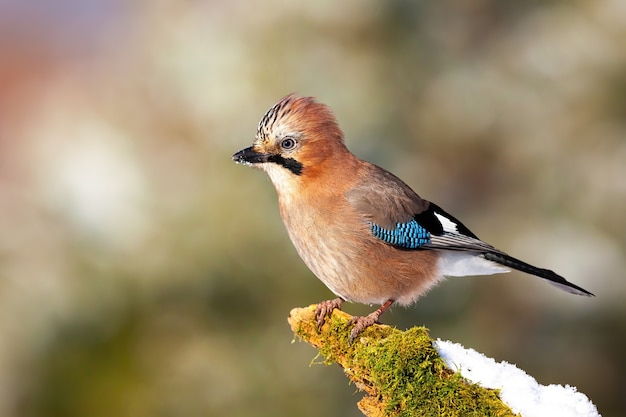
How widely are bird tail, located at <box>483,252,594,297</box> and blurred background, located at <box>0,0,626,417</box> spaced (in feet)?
5.63

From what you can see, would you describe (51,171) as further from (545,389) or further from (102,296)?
(545,389)

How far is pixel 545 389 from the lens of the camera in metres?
3.18

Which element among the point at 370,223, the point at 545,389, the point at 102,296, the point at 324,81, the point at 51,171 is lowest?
the point at 545,389

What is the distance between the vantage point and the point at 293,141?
14.0 ft

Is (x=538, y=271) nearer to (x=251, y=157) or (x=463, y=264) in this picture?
(x=463, y=264)

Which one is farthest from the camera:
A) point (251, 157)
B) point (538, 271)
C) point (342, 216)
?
point (538, 271)

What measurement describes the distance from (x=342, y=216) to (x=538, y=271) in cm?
108

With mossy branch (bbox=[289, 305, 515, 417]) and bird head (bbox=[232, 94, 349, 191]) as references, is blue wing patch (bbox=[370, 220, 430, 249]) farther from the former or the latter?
mossy branch (bbox=[289, 305, 515, 417])

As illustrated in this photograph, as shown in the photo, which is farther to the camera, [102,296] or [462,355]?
[102,296]

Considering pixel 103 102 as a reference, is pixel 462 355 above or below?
below

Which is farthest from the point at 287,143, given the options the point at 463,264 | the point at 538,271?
the point at 538,271

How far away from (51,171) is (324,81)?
89.8 inches

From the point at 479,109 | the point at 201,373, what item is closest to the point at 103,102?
the point at 201,373

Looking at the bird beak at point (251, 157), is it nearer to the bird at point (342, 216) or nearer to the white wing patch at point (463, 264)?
the bird at point (342, 216)
